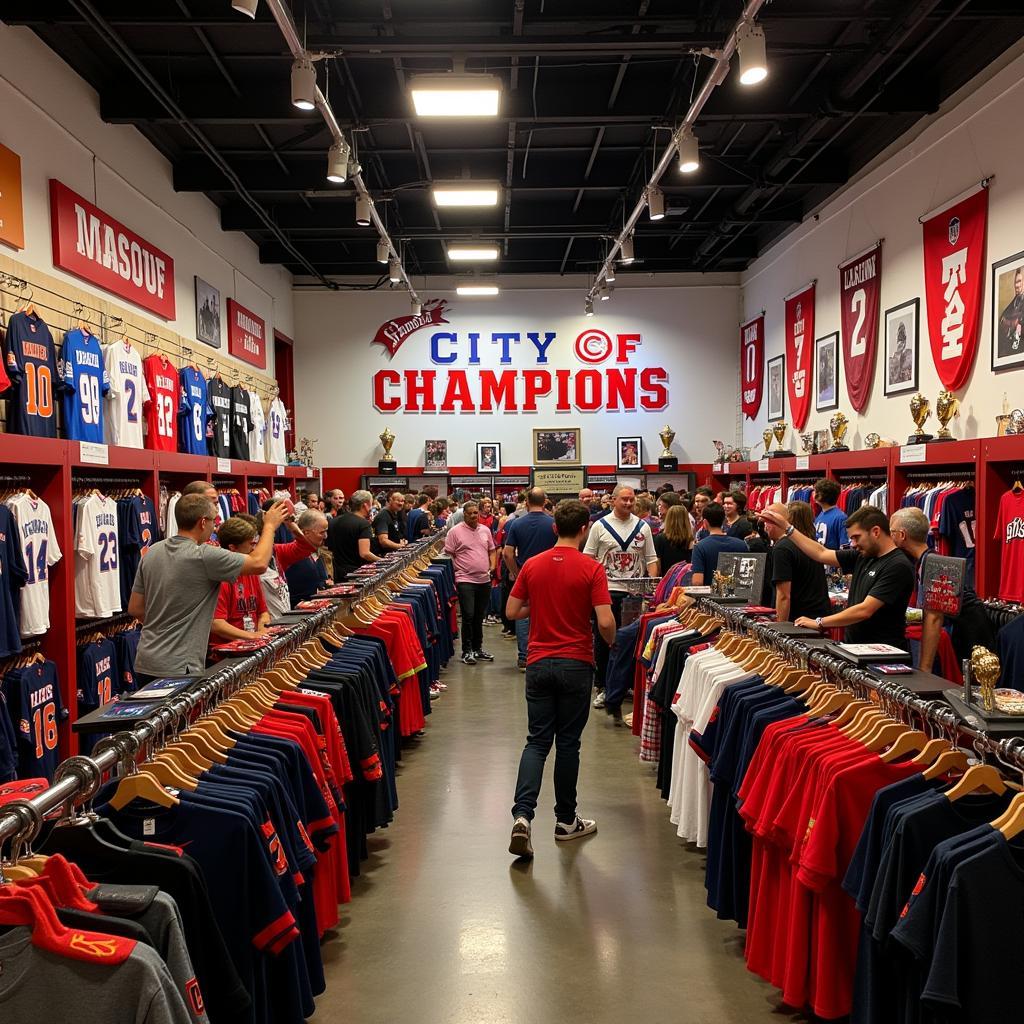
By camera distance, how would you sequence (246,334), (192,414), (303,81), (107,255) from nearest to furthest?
1. (303,81)
2. (107,255)
3. (192,414)
4. (246,334)

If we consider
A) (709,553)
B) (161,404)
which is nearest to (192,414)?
(161,404)

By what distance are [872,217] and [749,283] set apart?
229 inches

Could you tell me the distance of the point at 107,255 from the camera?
27.6 ft

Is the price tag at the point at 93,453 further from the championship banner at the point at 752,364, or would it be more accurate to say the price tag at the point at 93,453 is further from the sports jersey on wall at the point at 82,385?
the championship banner at the point at 752,364

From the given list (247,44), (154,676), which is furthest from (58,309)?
(154,676)

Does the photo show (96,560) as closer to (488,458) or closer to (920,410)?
(920,410)

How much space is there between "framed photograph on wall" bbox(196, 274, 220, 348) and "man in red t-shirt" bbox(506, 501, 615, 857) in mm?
7930

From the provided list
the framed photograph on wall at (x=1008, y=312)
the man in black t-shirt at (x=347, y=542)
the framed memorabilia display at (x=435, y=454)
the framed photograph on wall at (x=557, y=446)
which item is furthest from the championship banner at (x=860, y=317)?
the framed memorabilia display at (x=435, y=454)

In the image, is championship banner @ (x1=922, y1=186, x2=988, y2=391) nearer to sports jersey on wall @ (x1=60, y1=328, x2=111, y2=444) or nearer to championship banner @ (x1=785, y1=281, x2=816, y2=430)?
championship banner @ (x1=785, y1=281, x2=816, y2=430)

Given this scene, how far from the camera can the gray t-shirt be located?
4.20 meters

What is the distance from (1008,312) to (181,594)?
6889 mm

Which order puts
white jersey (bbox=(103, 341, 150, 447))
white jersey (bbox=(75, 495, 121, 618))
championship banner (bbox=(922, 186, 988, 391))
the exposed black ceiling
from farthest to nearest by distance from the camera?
championship banner (bbox=(922, 186, 988, 391)), white jersey (bbox=(103, 341, 150, 447)), the exposed black ceiling, white jersey (bbox=(75, 495, 121, 618))

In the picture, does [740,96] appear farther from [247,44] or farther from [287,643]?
[287,643]

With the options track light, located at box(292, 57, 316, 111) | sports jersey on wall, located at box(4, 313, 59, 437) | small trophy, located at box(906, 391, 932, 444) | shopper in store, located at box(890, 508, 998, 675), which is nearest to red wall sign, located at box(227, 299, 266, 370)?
sports jersey on wall, located at box(4, 313, 59, 437)
